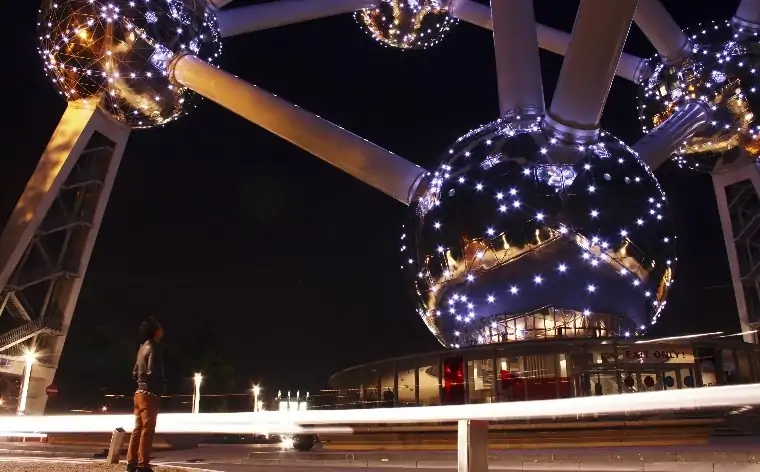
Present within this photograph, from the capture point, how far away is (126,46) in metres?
20.0

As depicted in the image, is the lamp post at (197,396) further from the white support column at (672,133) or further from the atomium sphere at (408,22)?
the atomium sphere at (408,22)

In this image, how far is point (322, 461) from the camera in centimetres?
965

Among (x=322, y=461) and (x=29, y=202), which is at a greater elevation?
(x=29, y=202)

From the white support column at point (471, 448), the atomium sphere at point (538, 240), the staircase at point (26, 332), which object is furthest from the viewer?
the staircase at point (26, 332)

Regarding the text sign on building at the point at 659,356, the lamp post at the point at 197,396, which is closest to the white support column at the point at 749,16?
the text sign on building at the point at 659,356

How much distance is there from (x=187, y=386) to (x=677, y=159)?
36.0 metres

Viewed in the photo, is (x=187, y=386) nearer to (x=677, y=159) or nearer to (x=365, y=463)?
(x=677, y=159)

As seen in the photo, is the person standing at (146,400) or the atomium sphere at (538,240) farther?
the atomium sphere at (538,240)

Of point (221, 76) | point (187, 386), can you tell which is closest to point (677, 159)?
point (221, 76)

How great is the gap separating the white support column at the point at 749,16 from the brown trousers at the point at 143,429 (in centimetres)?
2462

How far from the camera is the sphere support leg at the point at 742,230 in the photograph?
2897cm

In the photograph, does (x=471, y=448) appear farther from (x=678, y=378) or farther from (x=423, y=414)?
(x=678, y=378)

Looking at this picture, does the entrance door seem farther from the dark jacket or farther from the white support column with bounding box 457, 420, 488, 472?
the dark jacket

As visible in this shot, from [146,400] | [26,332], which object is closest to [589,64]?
[146,400]
